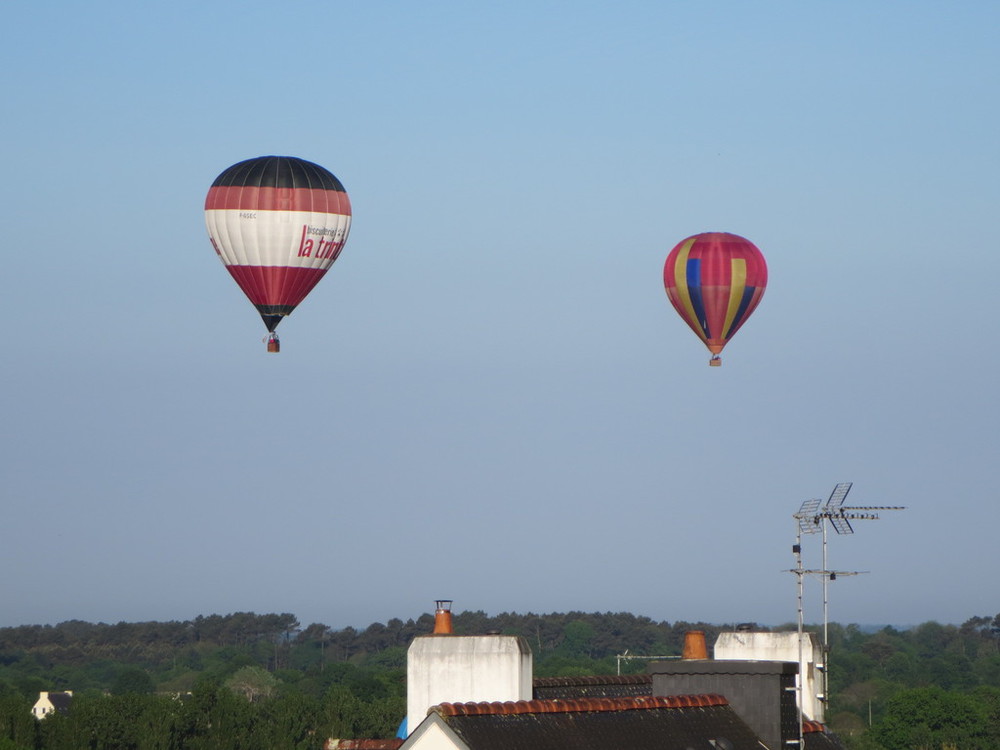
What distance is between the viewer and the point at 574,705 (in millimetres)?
28266

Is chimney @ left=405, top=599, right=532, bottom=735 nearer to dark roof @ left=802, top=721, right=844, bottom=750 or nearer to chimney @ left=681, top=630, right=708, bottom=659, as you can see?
chimney @ left=681, top=630, right=708, bottom=659

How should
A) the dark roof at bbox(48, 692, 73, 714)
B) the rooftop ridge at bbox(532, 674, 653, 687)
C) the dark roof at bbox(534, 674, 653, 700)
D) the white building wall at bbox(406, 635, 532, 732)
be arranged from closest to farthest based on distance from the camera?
the white building wall at bbox(406, 635, 532, 732), the dark roof at bbox(534, 674, 653, 700), the rooftop ridge at bbox(532, 674, 653, 687), the dark roof at bbox(48, 692, 73, 714)

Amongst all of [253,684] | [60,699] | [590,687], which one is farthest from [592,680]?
[253,684]

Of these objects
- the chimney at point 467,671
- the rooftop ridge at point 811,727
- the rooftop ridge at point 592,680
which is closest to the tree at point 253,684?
the rooftop ridge at point 592,680

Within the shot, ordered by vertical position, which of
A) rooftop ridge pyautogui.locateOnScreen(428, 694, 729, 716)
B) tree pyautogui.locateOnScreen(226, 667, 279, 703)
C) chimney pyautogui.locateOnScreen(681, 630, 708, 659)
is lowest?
rooftop ridge pyautogui.locateOnScreen(428, 694, 729, 716)

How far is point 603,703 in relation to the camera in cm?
2867

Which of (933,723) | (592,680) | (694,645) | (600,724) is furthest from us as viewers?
(933,723)

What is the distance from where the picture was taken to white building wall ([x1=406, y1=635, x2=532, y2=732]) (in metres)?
29.0

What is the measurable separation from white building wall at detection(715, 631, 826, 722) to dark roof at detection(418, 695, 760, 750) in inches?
174

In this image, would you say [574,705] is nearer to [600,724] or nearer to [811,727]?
[600,724]

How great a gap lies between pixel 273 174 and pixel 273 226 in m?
1.63

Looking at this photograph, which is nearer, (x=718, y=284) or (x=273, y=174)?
(x=273, y=174)

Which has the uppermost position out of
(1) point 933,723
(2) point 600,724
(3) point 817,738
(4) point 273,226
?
(4) point 273,226

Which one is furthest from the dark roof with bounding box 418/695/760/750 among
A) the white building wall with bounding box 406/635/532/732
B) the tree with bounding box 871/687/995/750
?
the tree with bounding box 871/687/995/750
